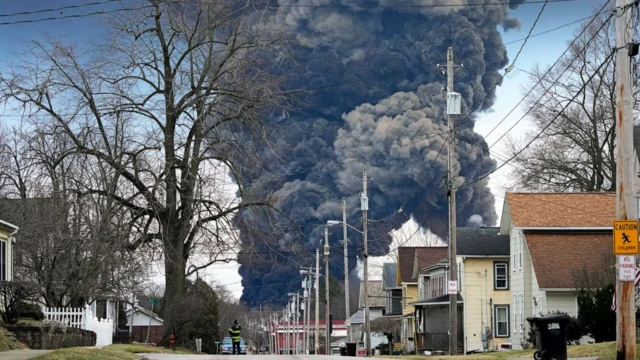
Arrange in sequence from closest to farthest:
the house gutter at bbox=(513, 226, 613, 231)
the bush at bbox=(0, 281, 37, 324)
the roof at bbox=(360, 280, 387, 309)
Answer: the bush at bbox=(0, 281, 37, 324) < the house gutter at bbox=(513, 226, 613, 231) < the roof at bbox=(360, 280, 387, 309)

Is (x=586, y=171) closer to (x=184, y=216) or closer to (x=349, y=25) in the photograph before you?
(x=184, y=216)

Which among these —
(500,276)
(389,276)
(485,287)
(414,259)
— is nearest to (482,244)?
(500,276)

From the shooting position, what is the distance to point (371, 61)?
163500mm

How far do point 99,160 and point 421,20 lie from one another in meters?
126

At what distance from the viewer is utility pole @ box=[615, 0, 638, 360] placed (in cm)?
2108

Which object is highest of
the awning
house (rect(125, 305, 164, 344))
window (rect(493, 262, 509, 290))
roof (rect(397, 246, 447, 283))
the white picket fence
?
roof (rect(397, 246, 447, 283))

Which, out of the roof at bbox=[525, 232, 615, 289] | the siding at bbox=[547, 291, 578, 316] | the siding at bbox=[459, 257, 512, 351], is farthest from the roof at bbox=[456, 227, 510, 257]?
the siding at bbox=[547, 291, 578, 316]

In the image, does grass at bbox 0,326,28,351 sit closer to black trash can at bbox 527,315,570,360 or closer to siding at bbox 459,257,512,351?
black trash can at bbox 527,315,570,360

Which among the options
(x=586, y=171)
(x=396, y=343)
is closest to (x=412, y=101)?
(x=396, y=343)

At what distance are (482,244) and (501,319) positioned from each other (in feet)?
15.0

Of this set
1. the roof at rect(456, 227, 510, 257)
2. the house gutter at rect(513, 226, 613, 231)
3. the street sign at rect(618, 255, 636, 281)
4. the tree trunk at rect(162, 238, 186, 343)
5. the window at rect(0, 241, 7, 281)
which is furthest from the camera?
the roof at rect(456, 227, 510, 257)

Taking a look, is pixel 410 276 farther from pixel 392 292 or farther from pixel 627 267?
pixel 627 267

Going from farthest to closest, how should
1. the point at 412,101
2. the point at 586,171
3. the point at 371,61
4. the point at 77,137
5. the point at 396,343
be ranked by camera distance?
the point at 371,61
the point at 412,101
the point at 396,343
the point at 586,171
the point at 77,137

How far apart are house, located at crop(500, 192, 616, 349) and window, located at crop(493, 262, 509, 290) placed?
3.78m
